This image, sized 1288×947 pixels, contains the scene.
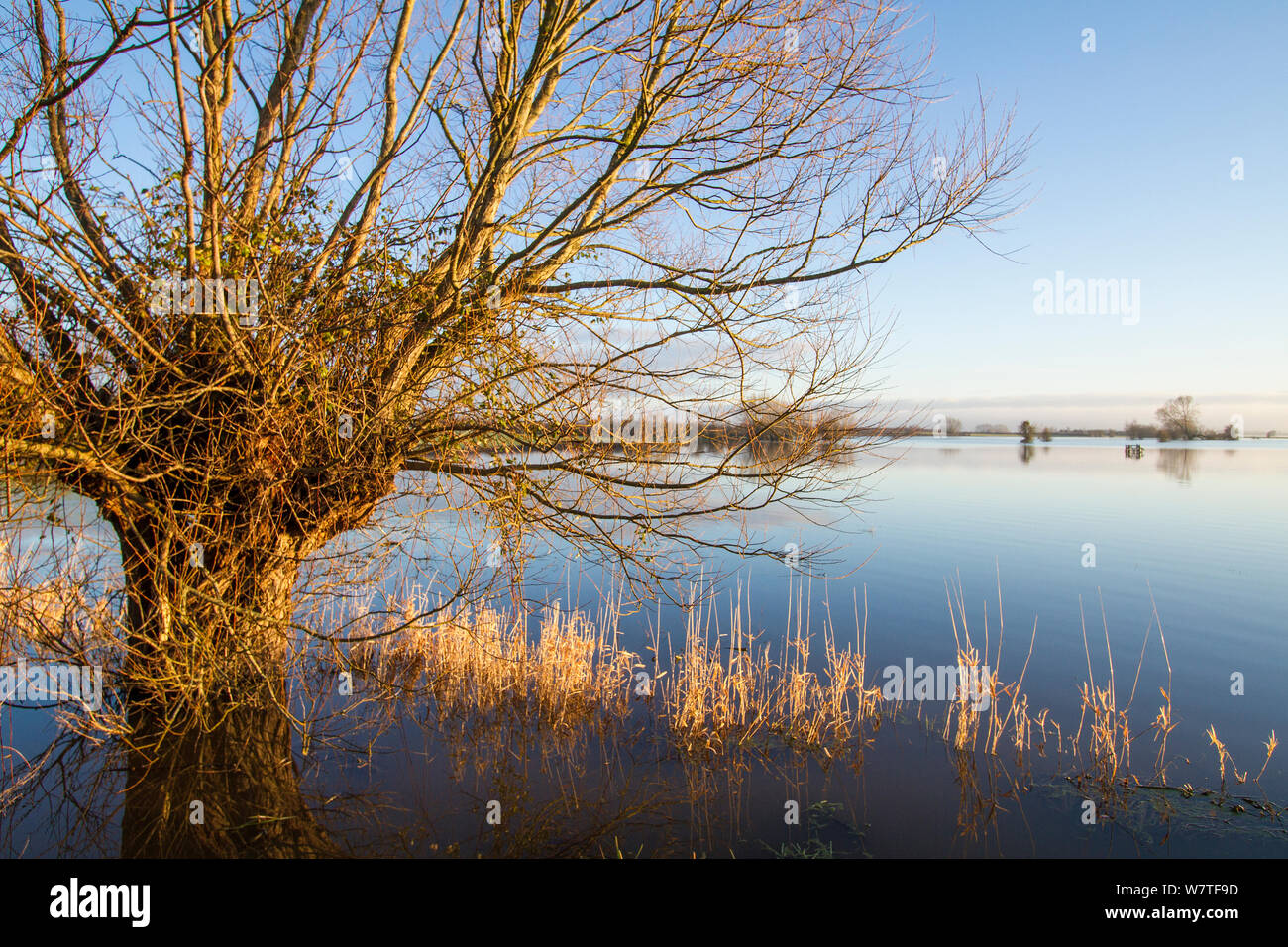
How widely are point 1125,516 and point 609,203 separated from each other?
21061 mm

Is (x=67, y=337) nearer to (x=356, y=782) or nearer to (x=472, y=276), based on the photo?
(x=472, y=276)

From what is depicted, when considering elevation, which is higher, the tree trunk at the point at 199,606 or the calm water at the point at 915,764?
the tree trunk at the point at 199,606

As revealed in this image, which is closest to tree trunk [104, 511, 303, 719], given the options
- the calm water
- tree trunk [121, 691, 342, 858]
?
tree trunk [121, 691, 342, 858]

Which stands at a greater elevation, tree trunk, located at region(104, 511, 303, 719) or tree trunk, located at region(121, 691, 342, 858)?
tree trunk, located at region(104, 511, 303, 719)

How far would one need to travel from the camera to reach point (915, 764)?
622 centimetres

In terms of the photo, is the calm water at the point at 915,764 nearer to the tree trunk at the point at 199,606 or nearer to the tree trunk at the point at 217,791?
the tree trunk at the point at 217,791

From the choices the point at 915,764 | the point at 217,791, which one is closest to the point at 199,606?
the point at 217,791

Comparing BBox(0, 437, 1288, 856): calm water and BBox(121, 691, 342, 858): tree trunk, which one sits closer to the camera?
BBox(121, 691, 342, 858): tree trunk

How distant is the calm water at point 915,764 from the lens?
5.04 meters

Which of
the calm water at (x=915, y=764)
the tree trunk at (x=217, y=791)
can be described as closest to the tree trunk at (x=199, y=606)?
the tree trunk at (x=217, y=791)

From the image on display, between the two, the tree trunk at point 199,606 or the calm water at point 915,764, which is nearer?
the tree trunk at point 199,606

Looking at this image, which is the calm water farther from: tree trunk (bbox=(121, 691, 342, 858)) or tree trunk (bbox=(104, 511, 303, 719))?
tree trunk (bbox=(104, 511, 303, 719))

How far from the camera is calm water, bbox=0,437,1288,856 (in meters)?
5.04
